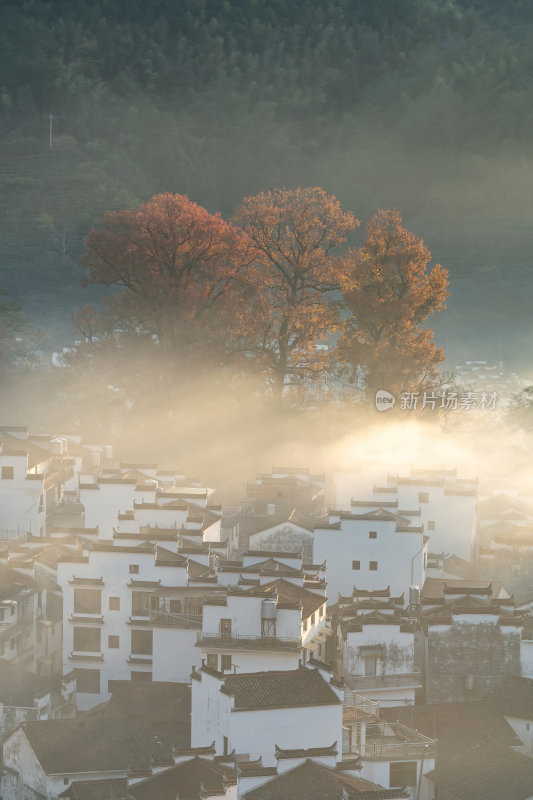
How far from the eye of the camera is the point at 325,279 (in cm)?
2472

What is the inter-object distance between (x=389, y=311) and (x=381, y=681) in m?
7.91

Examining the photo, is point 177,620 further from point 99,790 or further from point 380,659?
point 99,790

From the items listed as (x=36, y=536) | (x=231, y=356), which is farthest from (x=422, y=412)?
(x=36, y=536)

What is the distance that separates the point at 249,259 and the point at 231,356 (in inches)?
70.1

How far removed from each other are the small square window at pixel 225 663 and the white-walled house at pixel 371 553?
3.92m

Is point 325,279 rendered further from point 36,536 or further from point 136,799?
point 136,799

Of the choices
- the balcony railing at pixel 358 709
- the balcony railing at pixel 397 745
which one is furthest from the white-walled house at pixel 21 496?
the balcony railing at pixel 397 745

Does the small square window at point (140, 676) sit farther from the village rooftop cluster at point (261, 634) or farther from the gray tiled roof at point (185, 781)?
the gray tiled roof at point (185, 781)

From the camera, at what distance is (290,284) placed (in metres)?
24.9

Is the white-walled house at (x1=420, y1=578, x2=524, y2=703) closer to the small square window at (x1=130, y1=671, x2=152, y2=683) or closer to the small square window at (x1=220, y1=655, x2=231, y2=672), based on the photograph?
the small square window at (x1=220, y1=655, x2=231, y2=672)

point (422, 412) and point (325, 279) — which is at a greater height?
point (325, 279)

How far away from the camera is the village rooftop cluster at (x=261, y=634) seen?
1566 centimetres

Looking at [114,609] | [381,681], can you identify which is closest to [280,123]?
[114,609]

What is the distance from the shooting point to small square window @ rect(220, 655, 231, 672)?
57.4 feet
